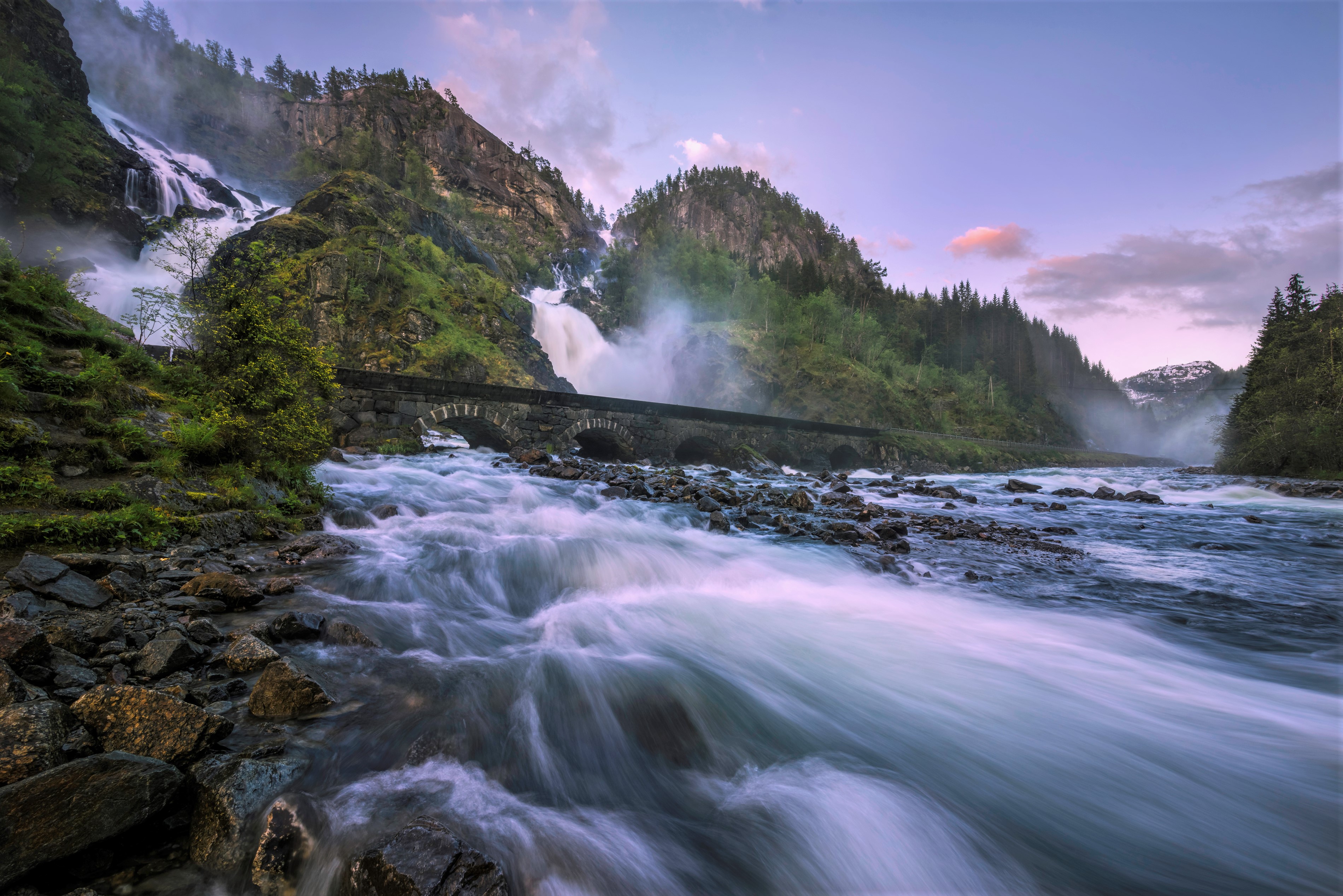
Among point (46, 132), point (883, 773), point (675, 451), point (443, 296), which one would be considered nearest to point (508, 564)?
point (883, 773)

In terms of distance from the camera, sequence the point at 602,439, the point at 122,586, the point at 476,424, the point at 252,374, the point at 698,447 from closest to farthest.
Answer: the point at 122,586 → the point at 252,374 → the point at 476,424 → the point at 602,439 → the point at 698,447

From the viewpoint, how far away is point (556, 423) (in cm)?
2269

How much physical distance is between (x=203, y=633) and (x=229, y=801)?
2204mm

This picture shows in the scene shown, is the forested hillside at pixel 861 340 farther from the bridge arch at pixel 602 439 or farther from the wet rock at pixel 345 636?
the wet rock at pixel 345 636

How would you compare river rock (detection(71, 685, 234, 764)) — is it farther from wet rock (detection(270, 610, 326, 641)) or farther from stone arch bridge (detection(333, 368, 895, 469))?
stone arch bridge (detection(333, 368, 895, 469))

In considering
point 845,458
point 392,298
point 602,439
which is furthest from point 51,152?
point 845,458

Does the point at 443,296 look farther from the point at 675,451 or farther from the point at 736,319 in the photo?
the point at 736,319

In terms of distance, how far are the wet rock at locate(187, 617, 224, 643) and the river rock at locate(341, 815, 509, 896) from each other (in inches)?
107

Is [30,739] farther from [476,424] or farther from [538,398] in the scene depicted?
[538,398]

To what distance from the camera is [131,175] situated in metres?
43.6

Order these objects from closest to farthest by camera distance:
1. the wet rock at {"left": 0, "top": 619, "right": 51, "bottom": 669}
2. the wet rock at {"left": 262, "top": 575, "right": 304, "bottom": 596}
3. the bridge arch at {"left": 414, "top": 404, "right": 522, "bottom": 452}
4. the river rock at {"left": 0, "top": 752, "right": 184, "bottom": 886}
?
the river rock at {"left": 0, "top": 752, "right": 184, "bottom": 886}, the wet rock at {"left": 0, "top": 619, "right": 51, "bottom": 669}, the wet rock at {"left": 262, "top": 575, "right": 304, "bottom": 596}, the bridge arch at {"left": 414, "top": 404, "right": 522, "bottom": 452}

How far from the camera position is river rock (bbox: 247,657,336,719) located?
3.17m

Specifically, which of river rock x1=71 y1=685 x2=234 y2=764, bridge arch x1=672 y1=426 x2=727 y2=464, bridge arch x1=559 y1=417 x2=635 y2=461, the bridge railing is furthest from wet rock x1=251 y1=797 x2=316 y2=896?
bridge arch x1=672 y1=426 x2=727 y2=464

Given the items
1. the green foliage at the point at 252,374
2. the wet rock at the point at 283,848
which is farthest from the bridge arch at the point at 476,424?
the wet rock at the point at 283,848
